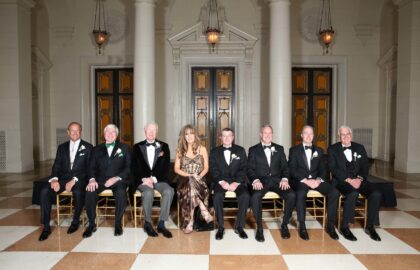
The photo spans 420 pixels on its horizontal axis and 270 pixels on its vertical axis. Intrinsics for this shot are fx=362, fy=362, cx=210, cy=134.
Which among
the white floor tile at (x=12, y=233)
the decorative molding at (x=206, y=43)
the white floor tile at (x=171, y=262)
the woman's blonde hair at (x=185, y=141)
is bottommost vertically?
the white floor tile at (x=12, y=233)

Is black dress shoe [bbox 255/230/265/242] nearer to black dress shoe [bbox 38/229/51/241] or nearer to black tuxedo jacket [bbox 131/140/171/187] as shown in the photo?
black tuxedo jacket [bbox 131/140/171/187]

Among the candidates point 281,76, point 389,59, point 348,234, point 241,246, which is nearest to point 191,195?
point 241,246

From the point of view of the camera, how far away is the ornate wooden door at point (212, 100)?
11.5 meters

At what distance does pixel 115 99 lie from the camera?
11.8 m

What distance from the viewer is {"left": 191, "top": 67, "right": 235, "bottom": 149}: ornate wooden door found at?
37.7 ft

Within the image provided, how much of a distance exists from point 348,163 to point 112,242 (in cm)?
323

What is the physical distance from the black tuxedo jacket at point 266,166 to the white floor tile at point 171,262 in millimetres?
1523

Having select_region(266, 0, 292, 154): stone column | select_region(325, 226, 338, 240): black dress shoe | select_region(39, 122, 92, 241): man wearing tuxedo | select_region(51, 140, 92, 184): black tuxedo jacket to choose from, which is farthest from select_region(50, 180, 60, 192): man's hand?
select_region(266, 0, 292, 154): stone column

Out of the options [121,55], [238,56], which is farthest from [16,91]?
[238,56]

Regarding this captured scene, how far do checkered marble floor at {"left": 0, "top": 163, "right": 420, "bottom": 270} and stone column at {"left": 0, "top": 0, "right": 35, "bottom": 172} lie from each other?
5006mm

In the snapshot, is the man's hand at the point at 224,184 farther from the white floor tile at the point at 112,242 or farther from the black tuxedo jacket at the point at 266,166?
the white floor tile at the point at 112,242

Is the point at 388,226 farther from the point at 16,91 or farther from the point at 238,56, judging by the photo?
the point at 16,91

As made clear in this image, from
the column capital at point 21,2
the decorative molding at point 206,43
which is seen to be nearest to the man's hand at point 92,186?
the column capital at point 21,2

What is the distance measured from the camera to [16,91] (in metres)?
9.50
